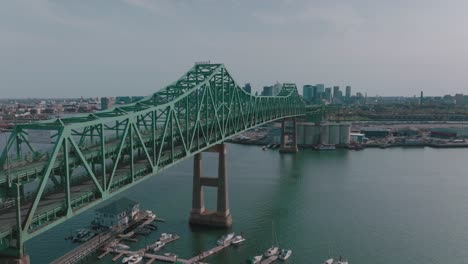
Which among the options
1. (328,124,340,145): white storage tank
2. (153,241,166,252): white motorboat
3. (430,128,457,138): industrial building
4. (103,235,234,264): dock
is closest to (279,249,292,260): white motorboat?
(103,235,234,264): dock

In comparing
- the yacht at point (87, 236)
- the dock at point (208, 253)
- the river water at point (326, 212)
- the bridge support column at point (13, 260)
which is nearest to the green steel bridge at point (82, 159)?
the bridge support column at point (13, 260)

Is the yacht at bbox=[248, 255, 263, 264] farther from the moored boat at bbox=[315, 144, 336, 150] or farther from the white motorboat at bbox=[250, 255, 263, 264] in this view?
the moored boat at bbox=[315, 144, 336, 150]

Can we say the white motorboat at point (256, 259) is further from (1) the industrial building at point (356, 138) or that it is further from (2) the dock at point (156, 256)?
(1) the industrial building at point (356, 138)

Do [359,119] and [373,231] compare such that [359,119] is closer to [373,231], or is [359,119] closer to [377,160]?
[377,160]

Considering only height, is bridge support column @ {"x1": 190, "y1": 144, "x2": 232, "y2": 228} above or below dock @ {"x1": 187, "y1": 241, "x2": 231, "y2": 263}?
above

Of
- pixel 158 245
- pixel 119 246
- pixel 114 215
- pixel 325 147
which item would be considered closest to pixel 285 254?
pixel 158 245

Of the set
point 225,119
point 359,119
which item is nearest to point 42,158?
point 225,119
